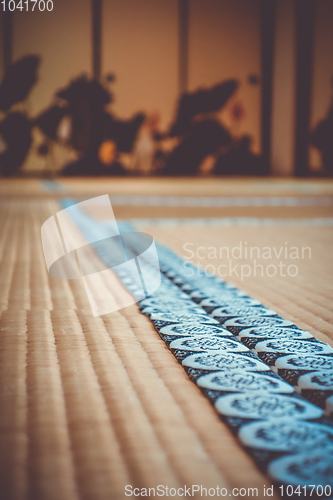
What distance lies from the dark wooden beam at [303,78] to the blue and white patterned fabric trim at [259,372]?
19.3 feet

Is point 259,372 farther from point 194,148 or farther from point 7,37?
point 7,37

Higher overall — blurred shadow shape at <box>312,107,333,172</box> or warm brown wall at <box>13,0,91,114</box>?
warm brown wall at <box>13,0,91,114</box>

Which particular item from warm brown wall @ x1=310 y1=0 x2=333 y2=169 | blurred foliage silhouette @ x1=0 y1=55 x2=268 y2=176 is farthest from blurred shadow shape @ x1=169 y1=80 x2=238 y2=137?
warm brown wall @ x1=310 y1=0 x2=333 y2=169

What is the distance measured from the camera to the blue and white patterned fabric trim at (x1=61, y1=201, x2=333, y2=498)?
0.35 m

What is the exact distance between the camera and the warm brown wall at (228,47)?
6328 millimetres

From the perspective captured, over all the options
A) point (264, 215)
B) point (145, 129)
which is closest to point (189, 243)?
point (264, 215)

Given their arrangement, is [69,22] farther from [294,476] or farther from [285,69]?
[294,476]

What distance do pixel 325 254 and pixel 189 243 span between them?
1.23 ft

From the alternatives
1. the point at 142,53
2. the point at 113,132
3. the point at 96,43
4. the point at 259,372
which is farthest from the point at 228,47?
the point at 259,372

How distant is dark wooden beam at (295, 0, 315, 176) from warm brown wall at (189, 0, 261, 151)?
56cm

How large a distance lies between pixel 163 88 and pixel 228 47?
985mm

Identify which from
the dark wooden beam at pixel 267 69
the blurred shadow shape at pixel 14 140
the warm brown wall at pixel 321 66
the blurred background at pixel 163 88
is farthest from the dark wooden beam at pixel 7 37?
the warm brown wall at pixel 321 66

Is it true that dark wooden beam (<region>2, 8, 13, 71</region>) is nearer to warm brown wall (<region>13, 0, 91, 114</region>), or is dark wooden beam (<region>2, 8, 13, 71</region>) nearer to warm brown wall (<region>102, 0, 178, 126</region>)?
warm brown wall (<region>13, 0, 91, 114</region>)

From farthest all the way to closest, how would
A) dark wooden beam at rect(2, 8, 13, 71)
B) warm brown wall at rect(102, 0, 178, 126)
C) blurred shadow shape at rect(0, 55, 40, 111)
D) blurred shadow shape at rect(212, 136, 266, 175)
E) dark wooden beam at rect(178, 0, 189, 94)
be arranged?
blurred shadow shape at rect(212, 136, 266, 175)
dark wooden beam at rect(178, 0, 189, 94)
warm brown wall at rect(102, 0, 178, 126)
blurred shadow shape at rect(0, 55, 40, 111)
dark wooden beam at rect(2, 8, 13, 71)
